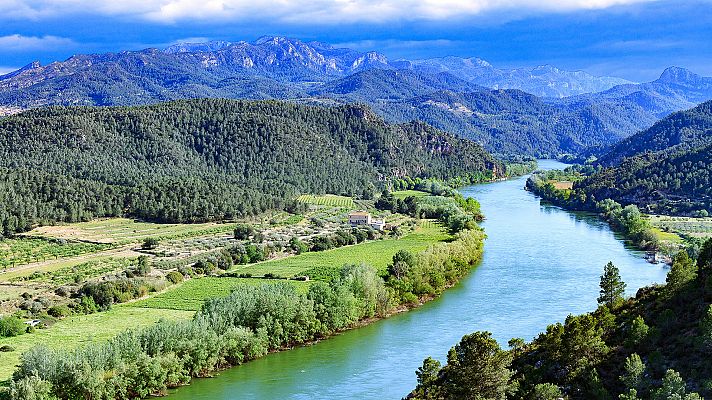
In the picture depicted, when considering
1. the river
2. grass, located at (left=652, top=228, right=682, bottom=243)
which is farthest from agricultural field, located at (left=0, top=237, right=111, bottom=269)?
grass, located at (left=652, top=228, right=682, bottom=243)

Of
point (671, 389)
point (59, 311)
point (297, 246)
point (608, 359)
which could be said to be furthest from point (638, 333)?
point (297, 246)

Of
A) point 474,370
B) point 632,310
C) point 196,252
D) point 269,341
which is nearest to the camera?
point 474,370

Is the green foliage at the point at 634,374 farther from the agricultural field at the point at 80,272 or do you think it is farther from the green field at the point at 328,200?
the green field at the point at 328,200

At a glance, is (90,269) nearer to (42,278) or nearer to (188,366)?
(42,278)

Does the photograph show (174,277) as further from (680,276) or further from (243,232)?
(680,276)

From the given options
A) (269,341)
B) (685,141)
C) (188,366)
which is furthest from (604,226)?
(685,141)

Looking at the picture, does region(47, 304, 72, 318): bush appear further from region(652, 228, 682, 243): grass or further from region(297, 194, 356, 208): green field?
region(297, 194, 356, 208): green field
